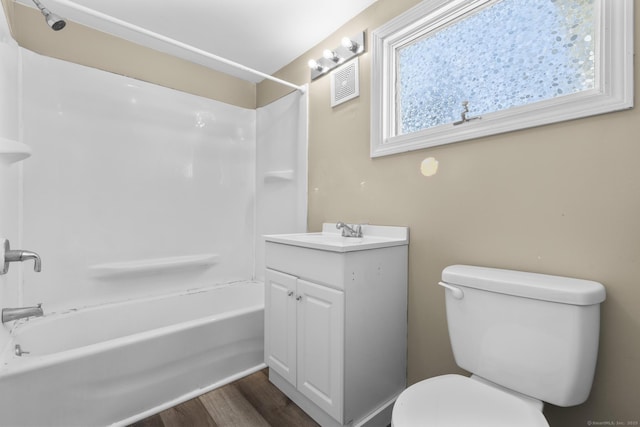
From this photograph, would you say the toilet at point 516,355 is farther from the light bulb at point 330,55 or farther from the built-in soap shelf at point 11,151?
the built-in soap shelf at point 11,151

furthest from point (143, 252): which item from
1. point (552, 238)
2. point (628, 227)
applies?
point (628, 227)

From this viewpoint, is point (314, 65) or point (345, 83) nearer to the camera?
point (345, 83)

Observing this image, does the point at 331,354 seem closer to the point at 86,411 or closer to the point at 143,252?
the point at 86,411

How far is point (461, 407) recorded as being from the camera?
88 cm

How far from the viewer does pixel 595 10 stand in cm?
103

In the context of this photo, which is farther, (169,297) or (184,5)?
(169,297)

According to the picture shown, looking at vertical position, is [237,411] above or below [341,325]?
below

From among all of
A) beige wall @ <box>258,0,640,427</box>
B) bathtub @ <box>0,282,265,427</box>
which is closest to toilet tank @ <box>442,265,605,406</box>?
beige wall @ <box>258,0,640,427</box>

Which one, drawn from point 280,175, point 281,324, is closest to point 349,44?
point 280,175

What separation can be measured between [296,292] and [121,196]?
144 cm

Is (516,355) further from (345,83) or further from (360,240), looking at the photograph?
(345,83)

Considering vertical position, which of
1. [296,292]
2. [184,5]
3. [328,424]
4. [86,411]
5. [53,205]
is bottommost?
[328,424]

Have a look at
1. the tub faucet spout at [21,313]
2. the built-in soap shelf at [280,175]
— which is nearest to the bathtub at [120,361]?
the tub faucet spout at [21,313]

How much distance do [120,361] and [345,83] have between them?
1.93 metres
